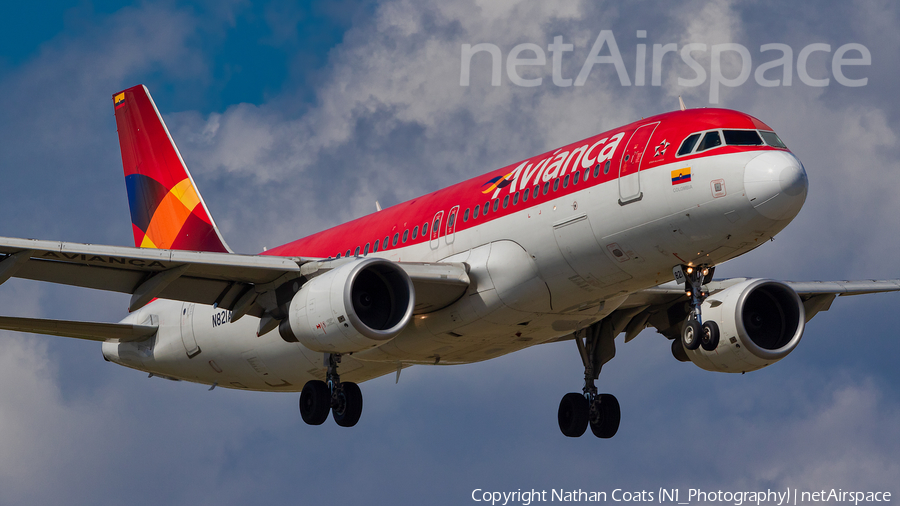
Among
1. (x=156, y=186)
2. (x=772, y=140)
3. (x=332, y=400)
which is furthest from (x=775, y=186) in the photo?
(x=156, y=186)

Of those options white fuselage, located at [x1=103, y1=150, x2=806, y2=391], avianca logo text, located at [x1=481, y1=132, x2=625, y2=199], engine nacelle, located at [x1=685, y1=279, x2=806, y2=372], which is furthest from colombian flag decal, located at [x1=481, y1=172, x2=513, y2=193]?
engine nacelle, located at [x1=685, y1=279, x2=806, y2=372]

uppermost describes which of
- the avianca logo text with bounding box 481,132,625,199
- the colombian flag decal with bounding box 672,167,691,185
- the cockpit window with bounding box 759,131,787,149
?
Answer: the avianca logo text with bounding box 481,132,625,199

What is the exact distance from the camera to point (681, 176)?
2059 centimetres

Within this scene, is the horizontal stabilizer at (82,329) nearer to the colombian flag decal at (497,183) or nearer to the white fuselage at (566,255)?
the white fuselage at (566,255)

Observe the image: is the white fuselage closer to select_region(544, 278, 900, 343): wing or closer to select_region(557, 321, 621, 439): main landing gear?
select_region(544, 278, 900, 343): wing

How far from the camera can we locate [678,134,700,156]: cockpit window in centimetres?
2083

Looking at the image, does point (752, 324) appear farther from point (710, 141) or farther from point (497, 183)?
point (710, 141)

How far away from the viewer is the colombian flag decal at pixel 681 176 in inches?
A: 808

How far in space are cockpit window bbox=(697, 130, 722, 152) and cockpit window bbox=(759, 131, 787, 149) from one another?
2.89ft

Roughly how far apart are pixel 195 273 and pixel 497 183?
6.96 metres

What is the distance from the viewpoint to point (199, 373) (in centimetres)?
3019

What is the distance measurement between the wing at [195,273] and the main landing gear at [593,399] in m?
6.40

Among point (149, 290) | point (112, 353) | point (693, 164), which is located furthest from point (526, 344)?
point (112, 353)

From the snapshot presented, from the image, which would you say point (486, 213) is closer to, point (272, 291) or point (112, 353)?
point (272, 291)
